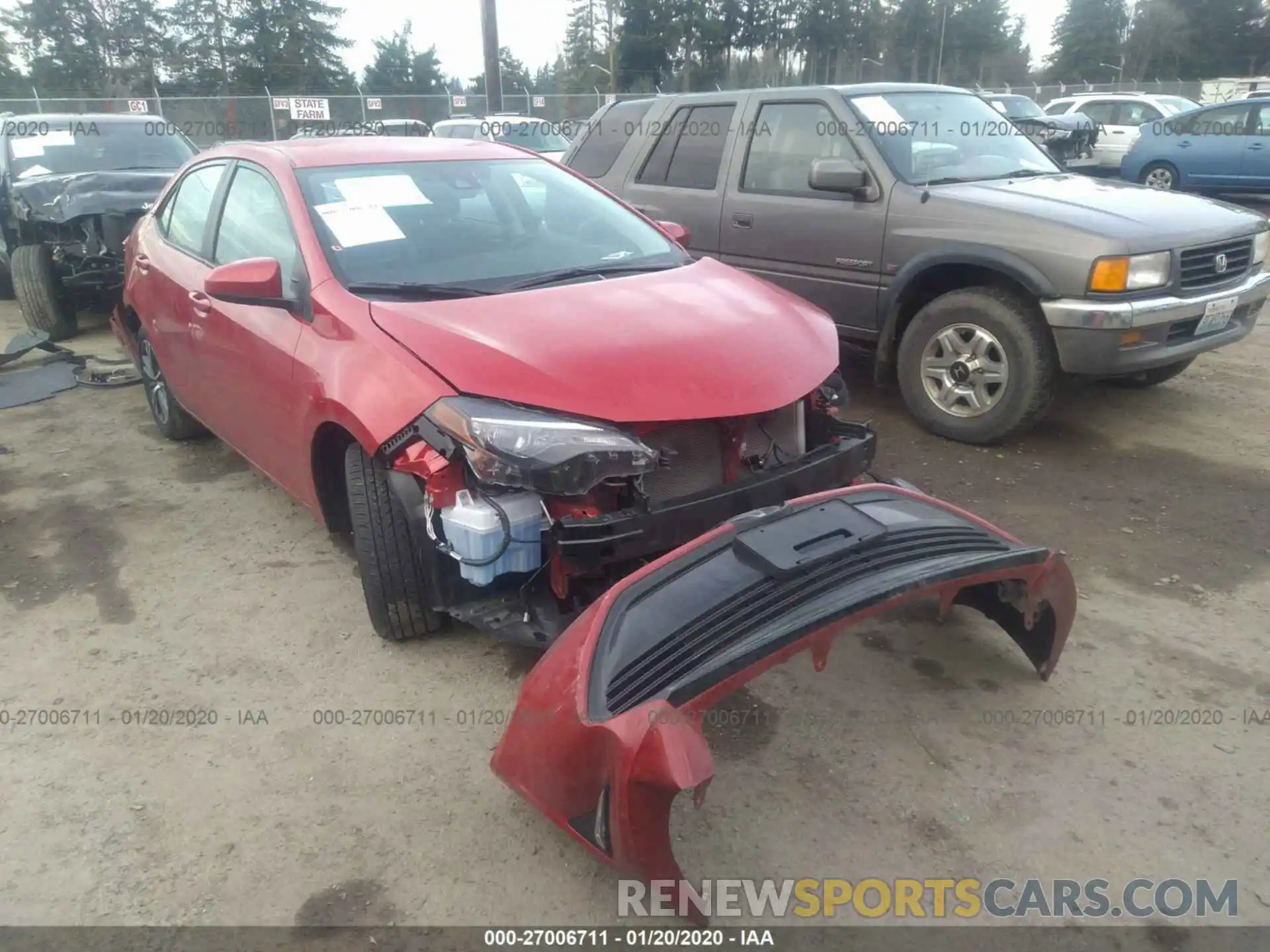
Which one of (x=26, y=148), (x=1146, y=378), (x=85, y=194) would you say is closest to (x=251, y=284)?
(x=1146, y=378)

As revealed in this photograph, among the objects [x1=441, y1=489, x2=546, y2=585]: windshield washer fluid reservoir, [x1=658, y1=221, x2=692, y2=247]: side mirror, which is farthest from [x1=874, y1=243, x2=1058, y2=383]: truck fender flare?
[x1=441, y1=489, x2=546, y2=585]: windshield washer fluid reservoir

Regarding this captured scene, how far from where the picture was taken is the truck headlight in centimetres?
424

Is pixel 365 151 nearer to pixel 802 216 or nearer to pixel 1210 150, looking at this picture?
pixel 802 216

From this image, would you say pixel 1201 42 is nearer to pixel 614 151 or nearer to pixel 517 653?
pixel 614 151

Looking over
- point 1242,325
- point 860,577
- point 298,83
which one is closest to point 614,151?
point 1242,325

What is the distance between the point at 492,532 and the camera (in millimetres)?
2518

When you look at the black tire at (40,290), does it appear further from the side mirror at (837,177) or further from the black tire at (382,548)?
the side mirror at (837,177)

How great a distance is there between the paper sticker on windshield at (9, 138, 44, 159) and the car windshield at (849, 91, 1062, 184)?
7450 mm

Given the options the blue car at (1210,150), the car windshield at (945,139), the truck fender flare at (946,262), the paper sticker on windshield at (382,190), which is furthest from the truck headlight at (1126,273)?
the blue car at (1210,150)

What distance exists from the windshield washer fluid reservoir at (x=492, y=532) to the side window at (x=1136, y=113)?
1908 cm

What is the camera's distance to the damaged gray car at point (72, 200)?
282 inches

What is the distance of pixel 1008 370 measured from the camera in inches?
182

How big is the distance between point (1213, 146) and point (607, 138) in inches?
445

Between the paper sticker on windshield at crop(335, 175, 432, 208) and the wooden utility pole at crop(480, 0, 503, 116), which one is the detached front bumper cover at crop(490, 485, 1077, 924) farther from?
the wooden utility pole at crop(480, 0, 503, 116)
